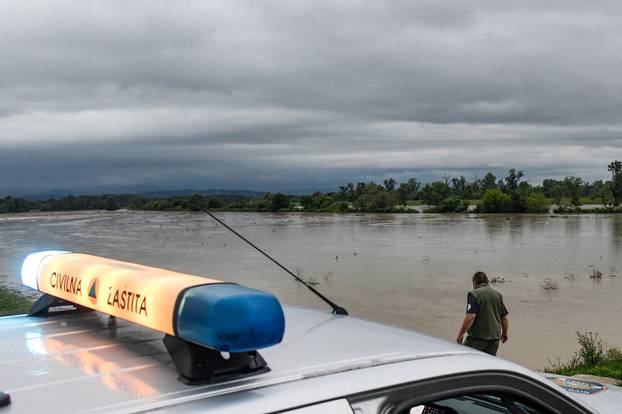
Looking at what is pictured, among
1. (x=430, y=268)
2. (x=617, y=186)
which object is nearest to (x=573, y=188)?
(x=617, y=186)

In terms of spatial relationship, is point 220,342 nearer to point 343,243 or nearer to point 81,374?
point 81,374

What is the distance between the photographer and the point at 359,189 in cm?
11325

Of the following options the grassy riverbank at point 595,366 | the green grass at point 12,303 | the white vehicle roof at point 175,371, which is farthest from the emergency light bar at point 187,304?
the green grass at point 12,303

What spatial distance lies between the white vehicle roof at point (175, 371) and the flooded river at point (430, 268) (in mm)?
10332

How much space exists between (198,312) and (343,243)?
43.7m

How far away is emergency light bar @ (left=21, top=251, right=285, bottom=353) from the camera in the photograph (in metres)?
1.38

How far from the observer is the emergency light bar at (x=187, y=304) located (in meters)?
1.38

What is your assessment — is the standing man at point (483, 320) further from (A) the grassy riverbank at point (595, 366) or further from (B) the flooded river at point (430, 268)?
(B) the flooded river at point (430, 268)

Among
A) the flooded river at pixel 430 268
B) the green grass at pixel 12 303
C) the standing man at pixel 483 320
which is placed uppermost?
the standing man at pixel 483 320

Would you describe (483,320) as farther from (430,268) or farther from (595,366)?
(430,268)

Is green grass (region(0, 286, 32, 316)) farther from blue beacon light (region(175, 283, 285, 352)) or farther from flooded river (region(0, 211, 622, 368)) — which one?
blue beacon light (region(175, 283, 285, 352))

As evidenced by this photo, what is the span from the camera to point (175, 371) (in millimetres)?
1562

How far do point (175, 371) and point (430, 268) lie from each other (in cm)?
2896

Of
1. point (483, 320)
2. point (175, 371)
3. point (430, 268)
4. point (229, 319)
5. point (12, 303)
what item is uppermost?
point (229, 319)
